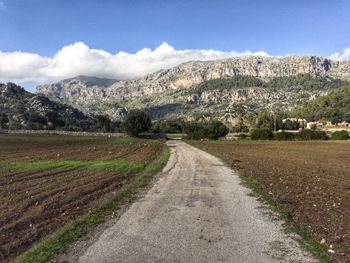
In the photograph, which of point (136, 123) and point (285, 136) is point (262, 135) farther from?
point (136, 123)

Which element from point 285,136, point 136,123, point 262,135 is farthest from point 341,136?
point 136,123

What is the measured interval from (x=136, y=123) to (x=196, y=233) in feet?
419

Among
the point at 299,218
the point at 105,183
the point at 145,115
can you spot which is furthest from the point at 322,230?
the point at 145,115

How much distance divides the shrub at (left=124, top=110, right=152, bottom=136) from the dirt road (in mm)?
120170

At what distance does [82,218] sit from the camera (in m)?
13.8

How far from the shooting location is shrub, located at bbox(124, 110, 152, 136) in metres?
138

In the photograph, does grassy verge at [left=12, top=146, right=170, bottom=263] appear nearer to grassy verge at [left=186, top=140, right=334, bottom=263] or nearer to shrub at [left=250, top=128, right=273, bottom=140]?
grassy verge at [left=186, top=140, right=334, bottom=263]

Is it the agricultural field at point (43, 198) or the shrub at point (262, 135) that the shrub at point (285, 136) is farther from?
the agricultural field at point (43, 198)

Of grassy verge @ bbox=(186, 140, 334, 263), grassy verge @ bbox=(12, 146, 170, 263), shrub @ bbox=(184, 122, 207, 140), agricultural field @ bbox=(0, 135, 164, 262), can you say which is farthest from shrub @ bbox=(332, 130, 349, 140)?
grassy verge @ bbox=(12, 146, 170, 263)

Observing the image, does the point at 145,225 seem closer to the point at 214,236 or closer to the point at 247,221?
the point at 214,236

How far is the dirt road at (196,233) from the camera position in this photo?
9719 millimetres

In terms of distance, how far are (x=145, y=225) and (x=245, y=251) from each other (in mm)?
3767

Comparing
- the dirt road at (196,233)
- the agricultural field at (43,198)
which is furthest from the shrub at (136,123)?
the dirt road at (196,233)

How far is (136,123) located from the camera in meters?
139
